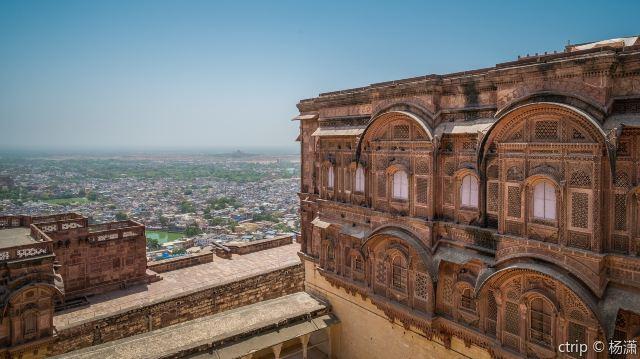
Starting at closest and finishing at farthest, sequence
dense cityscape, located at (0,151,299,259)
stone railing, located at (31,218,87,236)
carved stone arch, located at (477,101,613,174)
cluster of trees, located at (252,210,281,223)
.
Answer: carved stone arch, located at (477,101,613,174), stone railing, located at (31,218,87,236), dense cityscape, located at (0,151,299,259), cluster of trees, located at (252,210,281,223)

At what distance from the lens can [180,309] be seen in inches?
652

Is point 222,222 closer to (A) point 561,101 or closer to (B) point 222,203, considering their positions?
(B) point 222,203

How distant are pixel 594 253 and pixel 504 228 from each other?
182 cm

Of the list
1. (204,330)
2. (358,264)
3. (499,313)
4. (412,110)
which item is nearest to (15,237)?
(204,330)

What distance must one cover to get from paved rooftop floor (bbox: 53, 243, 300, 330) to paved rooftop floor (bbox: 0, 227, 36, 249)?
10.4 ft

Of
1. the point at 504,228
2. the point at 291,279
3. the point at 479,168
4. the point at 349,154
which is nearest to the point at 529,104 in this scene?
the point at 479,168

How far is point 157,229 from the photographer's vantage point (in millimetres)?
51562

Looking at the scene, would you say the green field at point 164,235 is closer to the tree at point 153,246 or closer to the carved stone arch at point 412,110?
the tree at point 153,246

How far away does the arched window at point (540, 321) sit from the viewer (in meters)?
8.50

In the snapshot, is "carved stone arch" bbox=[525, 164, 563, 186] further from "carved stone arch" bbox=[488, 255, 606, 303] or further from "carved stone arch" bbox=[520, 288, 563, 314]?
"carved stone arch" bbox=[520, 288, 563, 314]

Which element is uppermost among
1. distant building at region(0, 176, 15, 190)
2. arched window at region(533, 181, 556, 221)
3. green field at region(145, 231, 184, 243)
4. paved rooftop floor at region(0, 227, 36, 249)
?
arched window at region(533, 181, 556, 221)

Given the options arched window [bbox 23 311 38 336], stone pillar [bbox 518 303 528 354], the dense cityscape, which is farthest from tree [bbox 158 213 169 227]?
stone pillar [bbox 518 303 528 354]

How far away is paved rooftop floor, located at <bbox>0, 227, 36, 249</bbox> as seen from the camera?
1597 cm

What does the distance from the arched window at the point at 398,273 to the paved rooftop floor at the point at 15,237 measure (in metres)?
13.3
